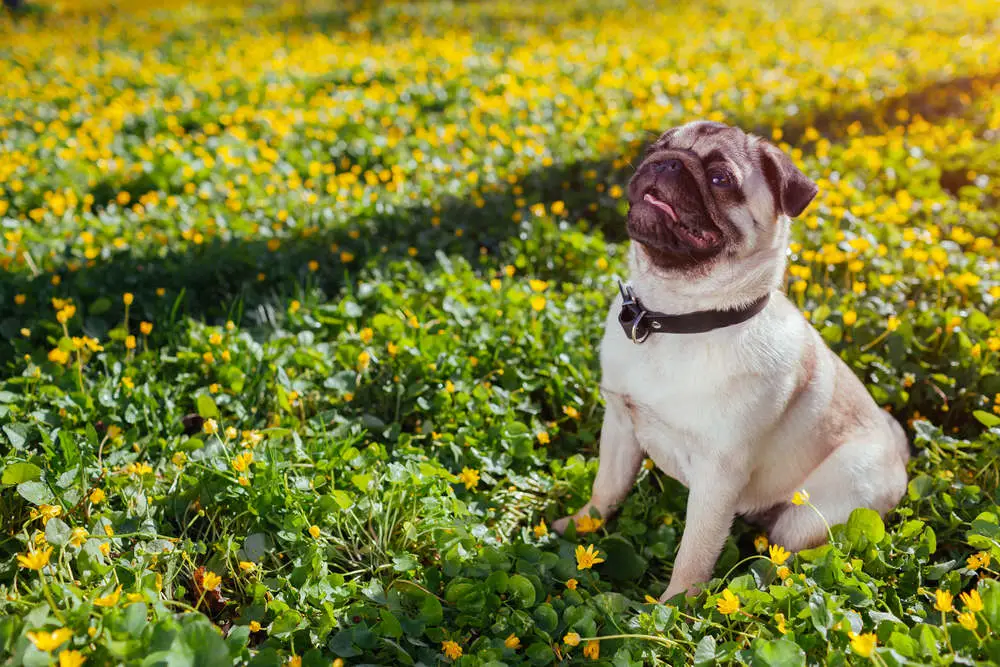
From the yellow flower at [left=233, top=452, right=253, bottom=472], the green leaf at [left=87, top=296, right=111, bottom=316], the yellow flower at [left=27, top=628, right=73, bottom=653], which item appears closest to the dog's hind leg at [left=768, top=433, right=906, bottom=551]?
the yellow flower at [left=233, top=452, right=253, bottom=472]

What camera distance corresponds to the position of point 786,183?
8.00 ft

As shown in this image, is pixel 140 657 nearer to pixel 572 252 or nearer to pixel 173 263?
pixel 173 263

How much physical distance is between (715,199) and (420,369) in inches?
63.8

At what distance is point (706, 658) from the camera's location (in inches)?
85.4

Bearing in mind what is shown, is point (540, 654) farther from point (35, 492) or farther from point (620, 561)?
point (35, 492)

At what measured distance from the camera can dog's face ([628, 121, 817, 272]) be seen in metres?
2.44

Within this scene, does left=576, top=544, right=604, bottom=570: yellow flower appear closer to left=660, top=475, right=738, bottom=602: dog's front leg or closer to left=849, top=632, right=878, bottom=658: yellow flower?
left=660, top=475, right=738, bottom=602: dog's front leg

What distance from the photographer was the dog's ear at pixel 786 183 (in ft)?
7.91

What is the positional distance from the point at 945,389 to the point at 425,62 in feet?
22.5

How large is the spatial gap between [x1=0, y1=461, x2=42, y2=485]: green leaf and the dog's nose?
88.9 inches

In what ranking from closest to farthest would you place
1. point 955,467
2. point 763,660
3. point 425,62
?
point 763,660 < point 955,467 < point 425,62

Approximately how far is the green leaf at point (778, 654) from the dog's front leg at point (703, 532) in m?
0.51

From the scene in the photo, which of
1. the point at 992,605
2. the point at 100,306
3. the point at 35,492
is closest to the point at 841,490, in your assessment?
the point at 992,605

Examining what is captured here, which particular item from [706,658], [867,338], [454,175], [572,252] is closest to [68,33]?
[454,175]
